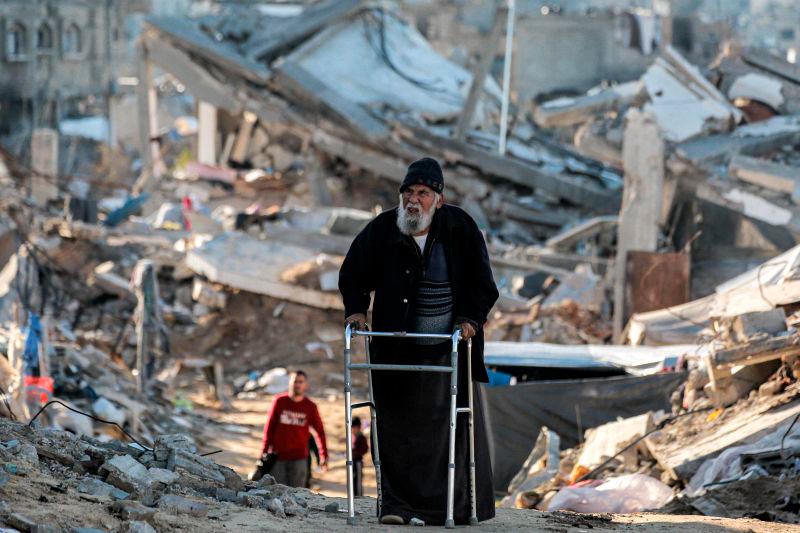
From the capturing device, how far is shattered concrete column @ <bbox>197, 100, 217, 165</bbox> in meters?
30.9

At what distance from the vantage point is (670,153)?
18562 mm

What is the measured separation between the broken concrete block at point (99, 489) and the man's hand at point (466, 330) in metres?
1.56

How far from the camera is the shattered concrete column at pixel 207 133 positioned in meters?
30.9

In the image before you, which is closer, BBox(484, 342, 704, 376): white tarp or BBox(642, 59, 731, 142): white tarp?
BBox(484, 342, 704, 376): white tarp

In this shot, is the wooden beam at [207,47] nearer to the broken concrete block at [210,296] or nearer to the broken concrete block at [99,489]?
the broken concrete block at [210,296]

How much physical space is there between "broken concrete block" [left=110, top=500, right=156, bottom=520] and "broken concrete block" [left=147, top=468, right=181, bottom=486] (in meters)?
0.73

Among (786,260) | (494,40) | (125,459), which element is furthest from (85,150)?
(125,459)

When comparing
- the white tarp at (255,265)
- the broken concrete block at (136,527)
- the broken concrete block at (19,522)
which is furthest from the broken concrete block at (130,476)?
the white tarp at (255,265)

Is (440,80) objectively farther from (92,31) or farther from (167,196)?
(92,31)

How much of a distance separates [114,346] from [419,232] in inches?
478

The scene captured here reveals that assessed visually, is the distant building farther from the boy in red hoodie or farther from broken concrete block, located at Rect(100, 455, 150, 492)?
broken concrete block, located at Rect(100, 455, 150, 492)

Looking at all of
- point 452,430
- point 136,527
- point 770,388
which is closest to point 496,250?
point 770,388

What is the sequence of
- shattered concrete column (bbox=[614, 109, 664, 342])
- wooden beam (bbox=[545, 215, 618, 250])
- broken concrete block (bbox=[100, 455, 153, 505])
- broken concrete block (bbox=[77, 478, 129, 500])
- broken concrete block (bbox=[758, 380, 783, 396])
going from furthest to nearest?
wooden beam (bbox=[545, 215, 618, 250]) < shattered concrete column (bbox=[614, 109, 664, 342]) < broken concrete block (bbox=[758, 380, 783, 396]) < broken concrete block (bbox=[100, 455, 153, 505]) < broken concrete block (bbox=[77, 478, 129, 500])

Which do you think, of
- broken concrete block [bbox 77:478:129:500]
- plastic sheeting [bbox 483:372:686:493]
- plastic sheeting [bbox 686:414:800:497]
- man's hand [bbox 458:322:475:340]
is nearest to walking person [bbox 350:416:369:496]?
plastic sheeting [bbox 483:372:686:493]
